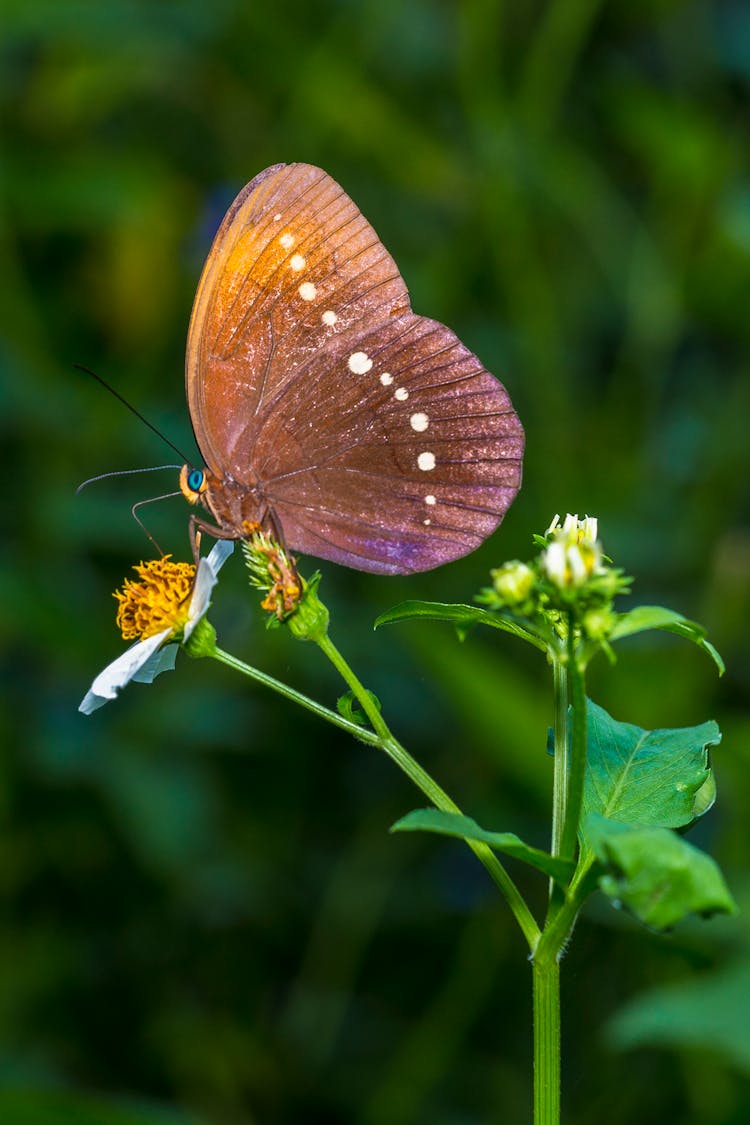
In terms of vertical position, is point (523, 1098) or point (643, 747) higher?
point (643, 747)

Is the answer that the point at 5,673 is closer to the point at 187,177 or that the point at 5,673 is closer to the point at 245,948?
the point at 245,948

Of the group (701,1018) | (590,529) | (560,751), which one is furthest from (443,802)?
(701,1018)

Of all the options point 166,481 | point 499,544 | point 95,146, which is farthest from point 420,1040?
point 95,146

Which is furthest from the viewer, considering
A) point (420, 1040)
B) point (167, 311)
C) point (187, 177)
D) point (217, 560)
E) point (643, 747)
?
point (187, 177)

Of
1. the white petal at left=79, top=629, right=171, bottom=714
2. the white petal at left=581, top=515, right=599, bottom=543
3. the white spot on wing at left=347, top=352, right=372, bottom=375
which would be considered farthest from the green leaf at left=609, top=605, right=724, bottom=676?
the white spot on wing at left=347, top=352, right=372, bottom=375

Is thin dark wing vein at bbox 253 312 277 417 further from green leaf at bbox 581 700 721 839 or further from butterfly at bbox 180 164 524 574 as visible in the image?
green leaf at bbox 581 700 721 839

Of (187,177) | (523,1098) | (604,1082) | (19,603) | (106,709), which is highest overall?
(187,177)
